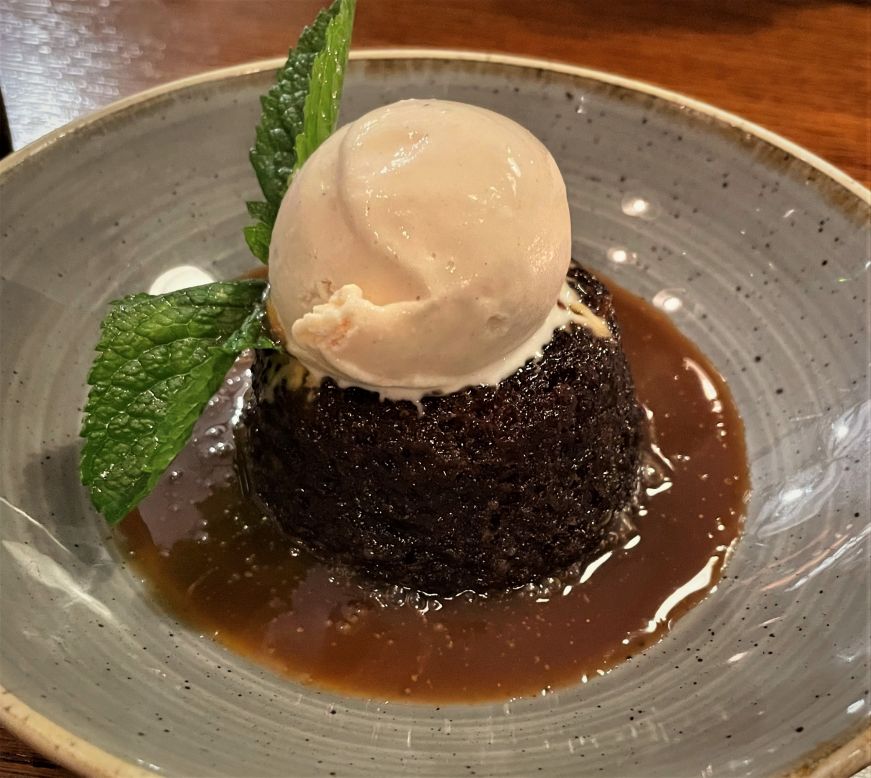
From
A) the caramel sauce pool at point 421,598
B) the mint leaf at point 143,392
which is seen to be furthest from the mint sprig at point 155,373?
the caramel sauce pool at point 421,598

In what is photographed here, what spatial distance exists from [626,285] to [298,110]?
3.13 feet

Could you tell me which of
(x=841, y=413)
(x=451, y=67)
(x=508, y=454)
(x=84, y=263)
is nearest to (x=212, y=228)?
(x=84, y=263)

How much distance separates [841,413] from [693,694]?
74cm

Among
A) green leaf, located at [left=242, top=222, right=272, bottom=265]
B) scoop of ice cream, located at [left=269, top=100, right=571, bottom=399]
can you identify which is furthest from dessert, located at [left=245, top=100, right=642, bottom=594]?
green leaf, located at [left=242, top=222, right=272, bottom=265]

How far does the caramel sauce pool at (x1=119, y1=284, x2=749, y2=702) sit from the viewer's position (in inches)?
54.9

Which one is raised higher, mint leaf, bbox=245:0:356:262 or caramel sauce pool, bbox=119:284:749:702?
mint leaf, bbox=245:0:356:262

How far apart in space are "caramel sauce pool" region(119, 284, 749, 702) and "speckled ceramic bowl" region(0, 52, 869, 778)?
43 millimetres

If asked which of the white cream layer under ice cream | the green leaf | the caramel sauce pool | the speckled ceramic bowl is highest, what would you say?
the white cream layer under ice cream

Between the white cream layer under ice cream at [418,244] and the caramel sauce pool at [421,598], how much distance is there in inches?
17.8

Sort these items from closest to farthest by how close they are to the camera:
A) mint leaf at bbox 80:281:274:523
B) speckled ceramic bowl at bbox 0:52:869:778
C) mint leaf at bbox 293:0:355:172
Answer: speckled ceramic bowl at bbox 0:52:869:778 < mint leaf at bbox 80:281:274:523 < mint leaf at bbox 293:0:355:172

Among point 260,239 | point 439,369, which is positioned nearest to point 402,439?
point 439,369

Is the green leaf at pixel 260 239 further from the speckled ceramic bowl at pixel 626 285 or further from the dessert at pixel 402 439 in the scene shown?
the speckled ceramic bowl at pixel 626 285

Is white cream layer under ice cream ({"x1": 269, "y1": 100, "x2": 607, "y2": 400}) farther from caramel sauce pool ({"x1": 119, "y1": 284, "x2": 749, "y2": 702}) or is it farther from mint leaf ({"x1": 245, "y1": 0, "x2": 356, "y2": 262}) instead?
caramel sauce pool ({"x1": 119, "y1": 284, "x2": 749, "y2": 702})

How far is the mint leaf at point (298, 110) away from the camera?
1526 mm
